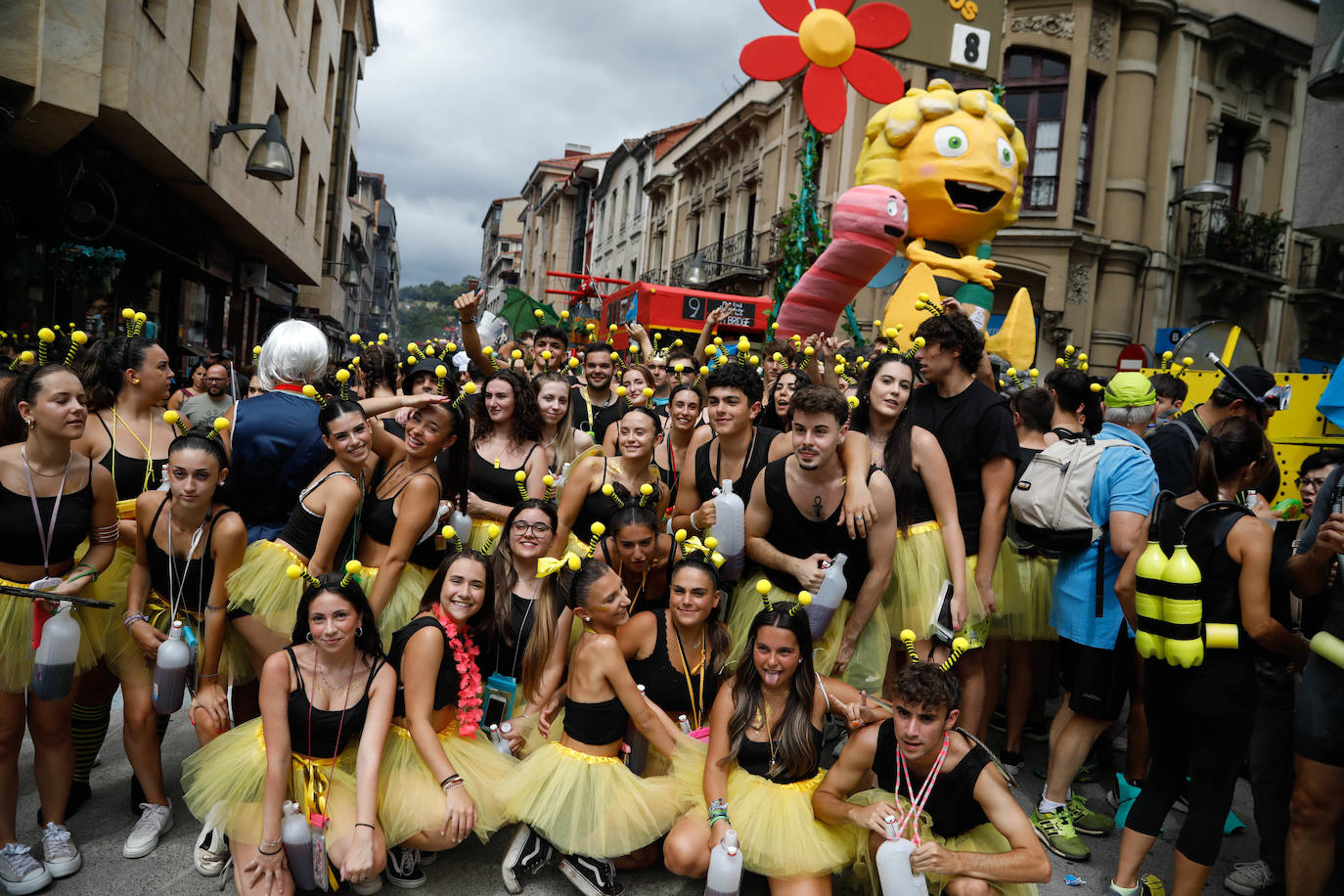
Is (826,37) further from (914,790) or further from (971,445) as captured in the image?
(914,790)

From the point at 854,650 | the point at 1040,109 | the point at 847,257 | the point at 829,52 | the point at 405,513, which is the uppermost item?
the point at 1040,109

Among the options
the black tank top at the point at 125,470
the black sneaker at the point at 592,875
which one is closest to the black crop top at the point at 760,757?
the black sneaker at the point at 592,875

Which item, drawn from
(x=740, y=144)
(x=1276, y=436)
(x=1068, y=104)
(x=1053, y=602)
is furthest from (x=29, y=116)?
(x=740, y=144)

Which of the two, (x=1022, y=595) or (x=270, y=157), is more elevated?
(x=270, y=157)

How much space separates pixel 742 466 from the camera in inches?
170

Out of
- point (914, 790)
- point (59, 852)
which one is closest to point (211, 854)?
point (59, 852)

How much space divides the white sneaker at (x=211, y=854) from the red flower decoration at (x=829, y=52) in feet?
21.1

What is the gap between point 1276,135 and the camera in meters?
18.1

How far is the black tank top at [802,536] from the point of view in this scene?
12.6 ft

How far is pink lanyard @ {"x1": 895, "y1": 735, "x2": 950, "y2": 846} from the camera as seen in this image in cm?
307

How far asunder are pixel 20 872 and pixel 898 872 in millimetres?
3137

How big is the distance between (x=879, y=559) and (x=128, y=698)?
3.22m

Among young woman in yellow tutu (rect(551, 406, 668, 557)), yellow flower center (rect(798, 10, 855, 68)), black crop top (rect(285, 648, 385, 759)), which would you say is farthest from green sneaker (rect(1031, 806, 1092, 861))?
yellow flower center (rect(798, 10, 855, 68))

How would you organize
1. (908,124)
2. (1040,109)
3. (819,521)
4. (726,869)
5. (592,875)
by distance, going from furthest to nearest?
(1040,109), (908,124), (819,521), (592,875), (726,869)
